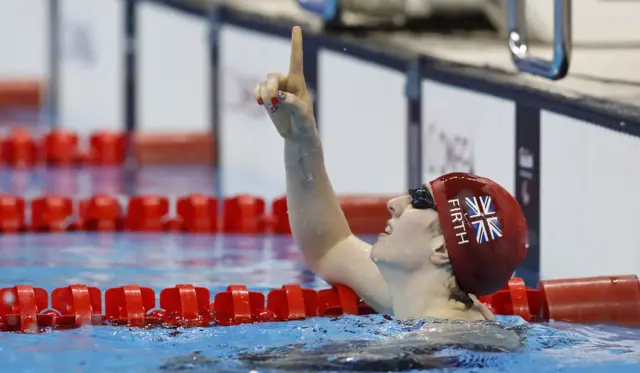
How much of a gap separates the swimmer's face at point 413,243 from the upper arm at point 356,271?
0.29 metres

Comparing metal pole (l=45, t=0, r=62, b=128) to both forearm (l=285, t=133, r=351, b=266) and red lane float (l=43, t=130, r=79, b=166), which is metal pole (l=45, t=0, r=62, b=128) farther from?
forearm (l=285, t=133, r=351, b=266)

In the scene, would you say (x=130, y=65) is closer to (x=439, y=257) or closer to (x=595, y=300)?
(x=595, y=300)

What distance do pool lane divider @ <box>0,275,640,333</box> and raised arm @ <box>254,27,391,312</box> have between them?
7cm

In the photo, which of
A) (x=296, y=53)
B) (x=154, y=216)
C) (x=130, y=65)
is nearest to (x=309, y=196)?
(x=296, y=53)

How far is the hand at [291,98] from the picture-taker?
3.07 meters

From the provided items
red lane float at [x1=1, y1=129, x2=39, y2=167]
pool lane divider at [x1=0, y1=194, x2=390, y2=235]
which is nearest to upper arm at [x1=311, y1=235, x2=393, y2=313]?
pool lane divider at [x1=0, y1=194, x2=390, y2=235]

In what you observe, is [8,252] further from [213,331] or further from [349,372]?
[349,372]

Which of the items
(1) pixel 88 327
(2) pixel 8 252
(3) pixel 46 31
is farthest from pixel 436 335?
(3) pixel 46 31

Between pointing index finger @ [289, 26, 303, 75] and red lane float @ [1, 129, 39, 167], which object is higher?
pointing index finger @ [289, 26, 303, 75]

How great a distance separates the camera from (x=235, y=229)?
4.97 meters

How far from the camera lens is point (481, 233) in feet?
9.29

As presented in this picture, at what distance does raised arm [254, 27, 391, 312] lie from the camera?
3.18 meters

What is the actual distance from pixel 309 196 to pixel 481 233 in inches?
23.6

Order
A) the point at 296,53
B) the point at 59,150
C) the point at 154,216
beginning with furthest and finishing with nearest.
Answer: the point at 59,150 < the point at 154,216 < the point at 296,53
